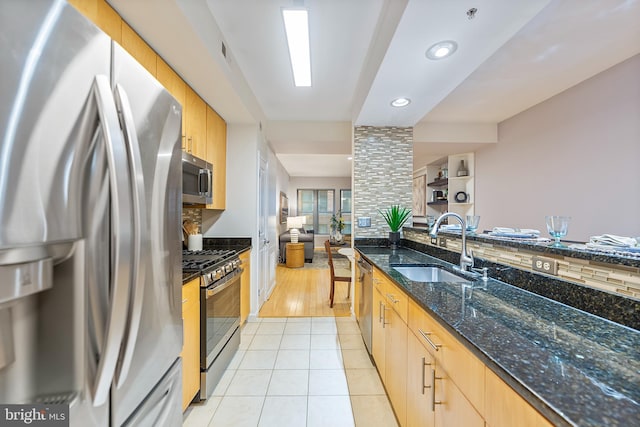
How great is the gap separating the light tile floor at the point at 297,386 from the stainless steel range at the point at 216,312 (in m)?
0.15

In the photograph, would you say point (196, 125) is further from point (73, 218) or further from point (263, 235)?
point (73, 218)

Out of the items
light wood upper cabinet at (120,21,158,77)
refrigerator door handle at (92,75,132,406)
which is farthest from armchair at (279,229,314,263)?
refrigerator door handle at (92,75,132,406)

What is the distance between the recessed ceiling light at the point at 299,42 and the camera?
5.24 ft

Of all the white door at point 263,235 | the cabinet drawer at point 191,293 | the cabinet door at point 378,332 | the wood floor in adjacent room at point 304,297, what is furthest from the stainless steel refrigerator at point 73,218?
the wood floor in adjacent room at point 304,297

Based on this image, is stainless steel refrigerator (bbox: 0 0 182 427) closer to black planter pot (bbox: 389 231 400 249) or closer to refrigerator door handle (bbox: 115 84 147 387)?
refrigerator door handle (bbox: 115 84 147 387)

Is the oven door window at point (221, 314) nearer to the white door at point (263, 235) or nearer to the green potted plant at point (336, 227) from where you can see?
the white door at point (263, 235)

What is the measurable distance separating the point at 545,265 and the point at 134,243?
1703 millimetres

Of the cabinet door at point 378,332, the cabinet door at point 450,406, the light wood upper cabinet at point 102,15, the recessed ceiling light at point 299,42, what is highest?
the recessed ceiling light at point 299,42

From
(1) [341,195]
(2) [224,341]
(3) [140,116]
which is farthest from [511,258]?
(1) [341,195]

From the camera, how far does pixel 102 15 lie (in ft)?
4.27

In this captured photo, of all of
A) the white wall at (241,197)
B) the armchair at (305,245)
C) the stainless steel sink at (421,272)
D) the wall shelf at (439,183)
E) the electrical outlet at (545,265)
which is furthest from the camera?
the armchair at (305,245)

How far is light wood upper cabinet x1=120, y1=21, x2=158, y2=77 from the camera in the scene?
1470mm

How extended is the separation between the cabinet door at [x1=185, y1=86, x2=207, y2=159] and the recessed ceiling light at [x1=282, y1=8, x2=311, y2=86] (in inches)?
37.9

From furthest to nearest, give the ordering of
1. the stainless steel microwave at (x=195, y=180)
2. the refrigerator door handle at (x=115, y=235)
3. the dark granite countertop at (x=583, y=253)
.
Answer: the stainless steel microwave at (x=195, y=180), the dark granite countertop at (x=583, y=253), the refrigerator door handle at (x=115, y=235)
